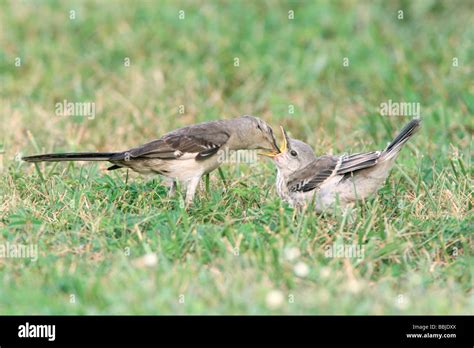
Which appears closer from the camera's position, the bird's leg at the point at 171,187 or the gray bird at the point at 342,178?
the gray bird at the point at 342,178

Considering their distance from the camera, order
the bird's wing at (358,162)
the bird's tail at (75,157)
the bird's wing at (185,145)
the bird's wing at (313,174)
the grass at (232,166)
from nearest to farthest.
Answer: the grass at (232,166), the bird's wing at (358,162), the bird's wing at (313,174), the bird's tail at (75,157), the bird's wing at (185,145)

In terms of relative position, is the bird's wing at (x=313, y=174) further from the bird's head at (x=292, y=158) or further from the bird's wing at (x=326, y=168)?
the bird's head at (x=292, y=158)

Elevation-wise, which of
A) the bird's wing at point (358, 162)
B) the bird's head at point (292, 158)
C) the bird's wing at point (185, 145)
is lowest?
the bird's wing at point (358, 162)

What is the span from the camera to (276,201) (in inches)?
274

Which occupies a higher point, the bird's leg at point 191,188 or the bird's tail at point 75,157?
the bird's tail at point 75,157

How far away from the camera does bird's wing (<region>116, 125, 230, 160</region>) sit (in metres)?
7.49

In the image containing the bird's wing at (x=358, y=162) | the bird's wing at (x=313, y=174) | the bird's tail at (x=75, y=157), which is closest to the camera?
the bird's wing at (x=358, y=162)

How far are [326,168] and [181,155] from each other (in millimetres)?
1228

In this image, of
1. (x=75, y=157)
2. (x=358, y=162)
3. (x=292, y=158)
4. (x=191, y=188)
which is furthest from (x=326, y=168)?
(x=75, y=157)

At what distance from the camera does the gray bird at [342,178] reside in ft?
22.7

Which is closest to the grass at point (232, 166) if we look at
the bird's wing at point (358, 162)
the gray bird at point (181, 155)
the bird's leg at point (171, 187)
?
the bird's leg at point (171, 187)
